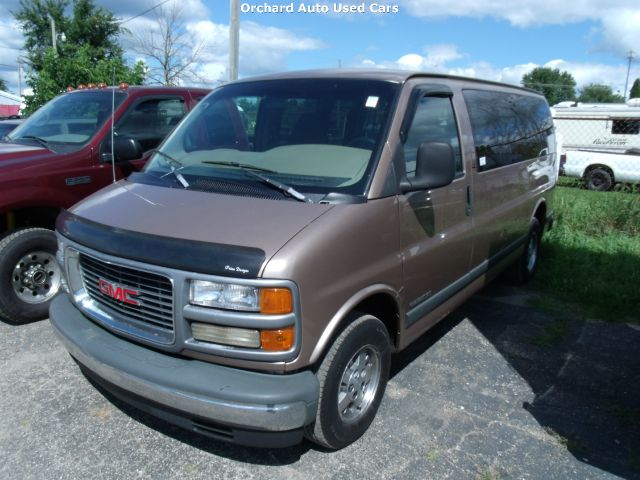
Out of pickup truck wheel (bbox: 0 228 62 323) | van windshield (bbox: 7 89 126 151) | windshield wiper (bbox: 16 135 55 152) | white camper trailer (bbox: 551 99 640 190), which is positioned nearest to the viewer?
pickup truck wheel (bbox: 0 228 62 323)

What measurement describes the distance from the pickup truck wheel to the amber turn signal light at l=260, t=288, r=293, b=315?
271cm

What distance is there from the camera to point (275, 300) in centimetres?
246

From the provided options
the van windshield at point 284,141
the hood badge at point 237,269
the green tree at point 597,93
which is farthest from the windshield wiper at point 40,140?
the green tree at point 597,93

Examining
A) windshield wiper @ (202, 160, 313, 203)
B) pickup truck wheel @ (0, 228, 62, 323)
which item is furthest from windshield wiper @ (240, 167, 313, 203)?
pickup truck wheel @ (0, 228, 62, 323)

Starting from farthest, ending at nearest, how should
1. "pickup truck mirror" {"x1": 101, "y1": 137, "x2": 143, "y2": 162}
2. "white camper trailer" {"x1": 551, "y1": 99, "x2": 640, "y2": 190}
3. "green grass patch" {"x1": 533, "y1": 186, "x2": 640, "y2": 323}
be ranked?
"white camper trailer" {"x1": 551, "y1": 99, "x2": 640, "y2": 190}, "green grass patch" {"x1": 533, "y1": 186, "x2": 640, "y2": 323}, "pickup truck mirror" {"x1": 101, "y1": 137, "x2": 143, "y2": 162}

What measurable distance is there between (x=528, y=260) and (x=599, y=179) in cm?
1208

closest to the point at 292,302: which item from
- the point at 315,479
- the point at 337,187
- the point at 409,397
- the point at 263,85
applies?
the point at 337,187

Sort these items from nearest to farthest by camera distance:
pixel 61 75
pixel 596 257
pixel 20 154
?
pixel 20 154 → pixel 596 257 → pixel 61 75

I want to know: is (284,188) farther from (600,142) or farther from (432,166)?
(600,142)

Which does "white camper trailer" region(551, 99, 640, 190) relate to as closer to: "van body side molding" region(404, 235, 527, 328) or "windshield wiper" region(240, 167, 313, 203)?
"van body side molding" region(404, 235, 527, 328)

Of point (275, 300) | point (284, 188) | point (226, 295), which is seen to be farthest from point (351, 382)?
point (284, 188)

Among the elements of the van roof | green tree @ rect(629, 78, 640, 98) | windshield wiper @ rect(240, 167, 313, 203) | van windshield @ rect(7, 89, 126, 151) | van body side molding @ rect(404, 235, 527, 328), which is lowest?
van body side molding @ rect(404, 235, 527, 328)

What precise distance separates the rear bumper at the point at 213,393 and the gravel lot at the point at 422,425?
48 centimetres

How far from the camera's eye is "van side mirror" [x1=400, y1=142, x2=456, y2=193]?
10.3 feet
